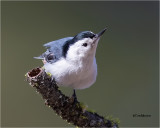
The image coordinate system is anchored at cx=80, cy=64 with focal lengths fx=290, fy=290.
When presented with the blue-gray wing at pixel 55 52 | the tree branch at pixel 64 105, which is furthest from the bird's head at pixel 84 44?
the tree branch at pixel 64 105

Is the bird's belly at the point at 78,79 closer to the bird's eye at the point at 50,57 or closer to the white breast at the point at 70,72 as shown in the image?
the white breast at the point at 70,72

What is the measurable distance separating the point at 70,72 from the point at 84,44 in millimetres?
183

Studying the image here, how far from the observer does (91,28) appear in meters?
3.73

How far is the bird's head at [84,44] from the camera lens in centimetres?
168

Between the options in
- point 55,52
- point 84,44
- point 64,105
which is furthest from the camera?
point 55,52

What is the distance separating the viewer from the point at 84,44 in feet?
5.56

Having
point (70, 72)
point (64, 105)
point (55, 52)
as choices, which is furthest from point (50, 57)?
point (64, 105)

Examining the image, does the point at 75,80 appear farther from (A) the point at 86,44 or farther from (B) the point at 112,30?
(B) the point at 112,30

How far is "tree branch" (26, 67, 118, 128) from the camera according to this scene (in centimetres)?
146

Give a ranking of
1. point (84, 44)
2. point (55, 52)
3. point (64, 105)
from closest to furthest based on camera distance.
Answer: point (64, 105), point (84, 44), point (55, 52)

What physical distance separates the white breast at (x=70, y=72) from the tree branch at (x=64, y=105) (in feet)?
0.51

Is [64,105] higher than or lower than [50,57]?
lower

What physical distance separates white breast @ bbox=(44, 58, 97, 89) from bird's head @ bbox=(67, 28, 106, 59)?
0.05 metres

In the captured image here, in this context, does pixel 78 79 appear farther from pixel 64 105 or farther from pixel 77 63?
pixel 64 105
